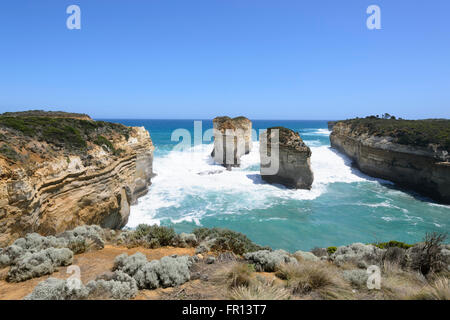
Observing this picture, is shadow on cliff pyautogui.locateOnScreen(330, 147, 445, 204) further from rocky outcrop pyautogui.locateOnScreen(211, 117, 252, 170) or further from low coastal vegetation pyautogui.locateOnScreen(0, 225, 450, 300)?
low coastal vegetation pyautogui.locateOnScreen(0, 225, 450, 300)

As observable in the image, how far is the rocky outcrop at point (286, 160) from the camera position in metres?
18.7

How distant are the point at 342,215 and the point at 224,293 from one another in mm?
13634

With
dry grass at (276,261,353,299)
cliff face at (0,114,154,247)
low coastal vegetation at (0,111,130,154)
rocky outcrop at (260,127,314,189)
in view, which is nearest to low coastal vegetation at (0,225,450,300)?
dry grass at (276,261,353,299)

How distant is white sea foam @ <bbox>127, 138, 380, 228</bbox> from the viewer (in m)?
14.7

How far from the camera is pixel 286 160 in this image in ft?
63.4

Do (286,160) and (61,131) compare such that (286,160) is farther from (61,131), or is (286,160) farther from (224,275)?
(224,275)

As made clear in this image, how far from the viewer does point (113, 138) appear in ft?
39.9

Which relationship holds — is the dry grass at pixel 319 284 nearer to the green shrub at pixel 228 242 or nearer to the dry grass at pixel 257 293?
the dry grass at pixel 257 293

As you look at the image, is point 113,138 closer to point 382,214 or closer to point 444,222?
point 382,214

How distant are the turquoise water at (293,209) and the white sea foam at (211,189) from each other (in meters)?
0.05

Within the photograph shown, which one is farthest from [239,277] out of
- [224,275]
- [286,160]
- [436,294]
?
[286,160]

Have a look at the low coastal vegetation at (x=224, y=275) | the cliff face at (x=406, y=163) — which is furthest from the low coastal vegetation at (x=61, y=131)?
the cliff face at (x=406, y=163)
